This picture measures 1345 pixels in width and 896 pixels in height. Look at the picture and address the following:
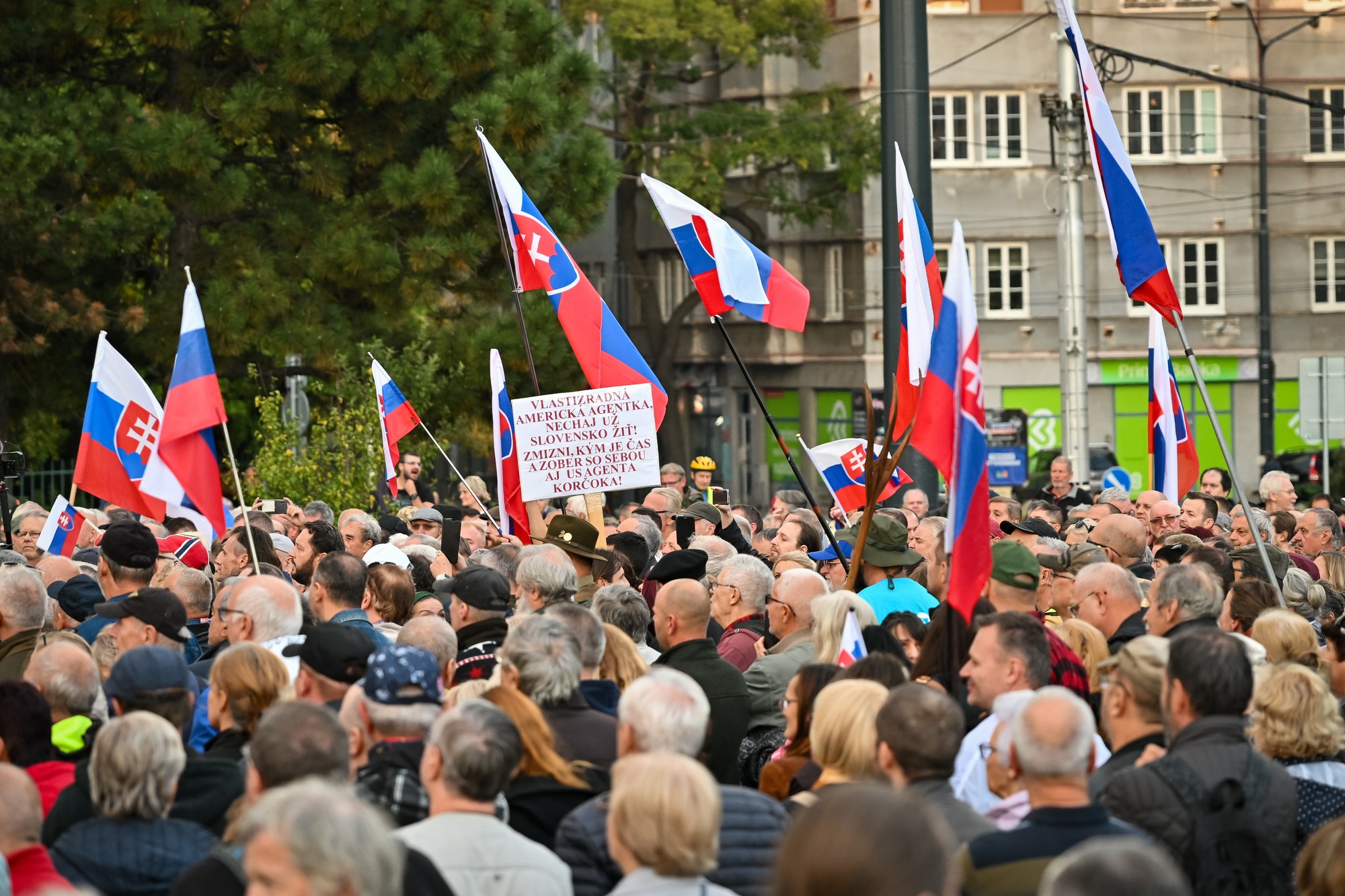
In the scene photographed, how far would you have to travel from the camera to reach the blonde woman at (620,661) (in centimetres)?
652

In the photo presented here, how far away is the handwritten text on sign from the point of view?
35.0ft

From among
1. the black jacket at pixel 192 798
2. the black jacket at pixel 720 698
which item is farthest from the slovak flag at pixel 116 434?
the black jacket at pixel 192 798

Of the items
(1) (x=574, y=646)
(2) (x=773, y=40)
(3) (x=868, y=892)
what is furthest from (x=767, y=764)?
(2) (x=773, y=40)

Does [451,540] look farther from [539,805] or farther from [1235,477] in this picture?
[539,805]

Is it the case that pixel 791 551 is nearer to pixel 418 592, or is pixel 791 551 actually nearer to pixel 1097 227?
pixel 418 592

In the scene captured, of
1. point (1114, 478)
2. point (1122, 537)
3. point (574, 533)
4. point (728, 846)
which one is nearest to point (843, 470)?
point (1122, 537)

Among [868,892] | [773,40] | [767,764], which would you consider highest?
[773,40]

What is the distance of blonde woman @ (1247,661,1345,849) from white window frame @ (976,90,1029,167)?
3651 cm

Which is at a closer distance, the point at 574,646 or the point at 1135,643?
the point at 1135,643

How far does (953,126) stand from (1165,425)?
2802 centimetres

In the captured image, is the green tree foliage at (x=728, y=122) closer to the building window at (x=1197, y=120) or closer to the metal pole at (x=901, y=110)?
the building window at (x=1197, y=120)

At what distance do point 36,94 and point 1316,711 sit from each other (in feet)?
60.1

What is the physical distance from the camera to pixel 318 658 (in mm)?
5754

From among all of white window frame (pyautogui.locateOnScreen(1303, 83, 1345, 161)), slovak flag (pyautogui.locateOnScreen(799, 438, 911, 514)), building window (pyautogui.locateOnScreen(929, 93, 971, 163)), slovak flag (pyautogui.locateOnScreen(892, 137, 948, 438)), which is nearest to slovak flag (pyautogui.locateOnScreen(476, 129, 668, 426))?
slovak flag (pyautogui.locateOnScreen(799, 438, 911, 514))
